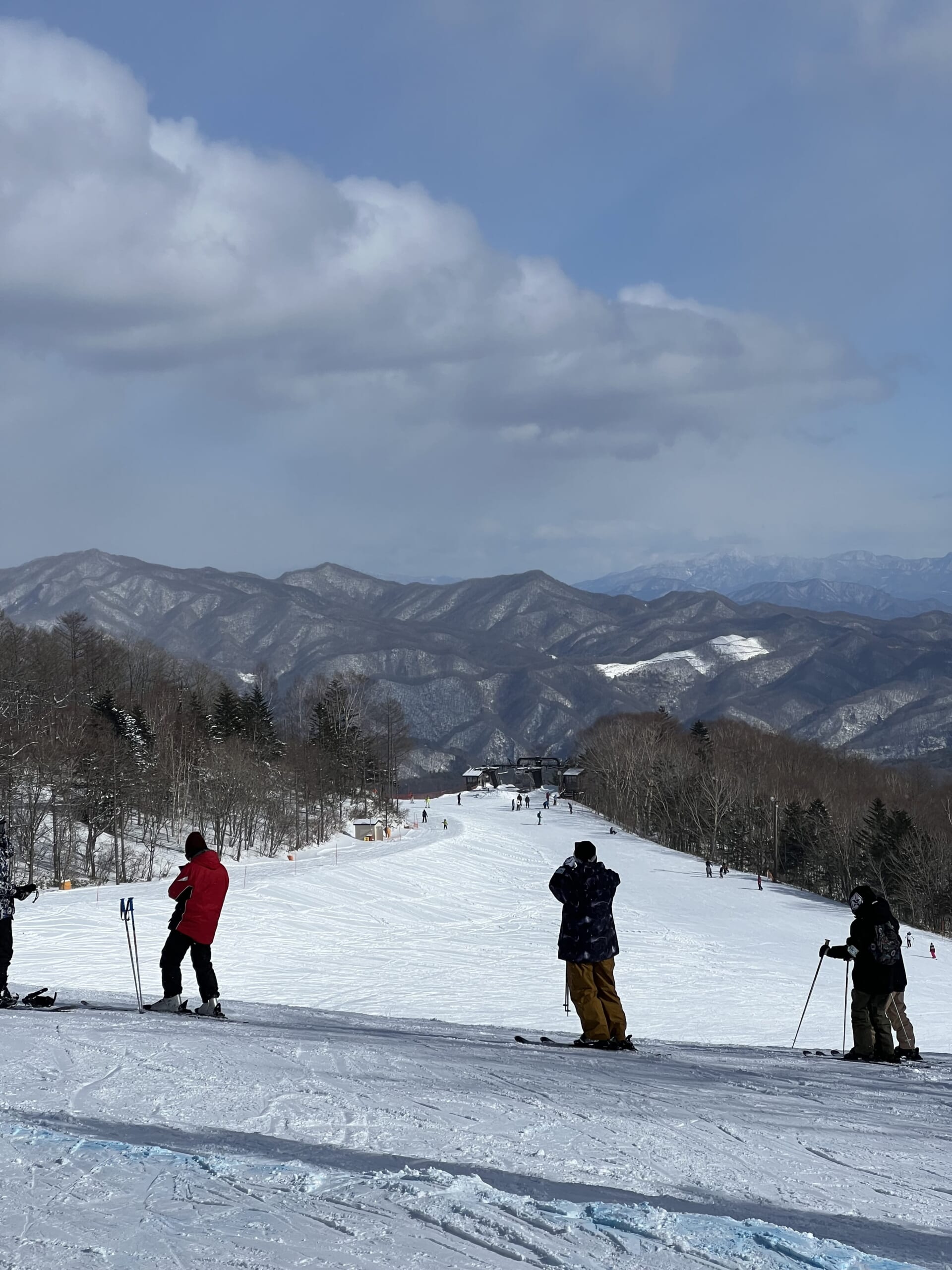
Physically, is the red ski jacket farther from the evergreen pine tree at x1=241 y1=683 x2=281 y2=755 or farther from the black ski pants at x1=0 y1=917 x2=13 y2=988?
the evergreen pine tree at x1=241 y1=683 x2=281 y2=755

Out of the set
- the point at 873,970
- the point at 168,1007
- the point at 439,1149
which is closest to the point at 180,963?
the point at 168,1007

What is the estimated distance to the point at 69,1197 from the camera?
194 inches

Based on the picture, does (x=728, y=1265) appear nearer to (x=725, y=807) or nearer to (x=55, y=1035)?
(x=55, y=1035)

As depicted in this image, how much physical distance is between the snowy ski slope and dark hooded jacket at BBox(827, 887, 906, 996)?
775 centimetres

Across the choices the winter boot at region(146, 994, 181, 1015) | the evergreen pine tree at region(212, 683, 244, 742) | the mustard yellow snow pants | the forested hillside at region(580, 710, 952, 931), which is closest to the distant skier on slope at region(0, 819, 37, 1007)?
the winter boot at region(146, 994, 181, 1015)

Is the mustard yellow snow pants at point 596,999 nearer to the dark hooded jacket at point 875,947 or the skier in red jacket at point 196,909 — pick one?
the dark hooded jacket at point 875,947

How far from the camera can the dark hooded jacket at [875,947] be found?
1133cm

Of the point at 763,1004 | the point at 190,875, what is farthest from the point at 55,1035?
the point at 763,1004

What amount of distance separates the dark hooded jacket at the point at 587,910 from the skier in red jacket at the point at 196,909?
3340 millimetres

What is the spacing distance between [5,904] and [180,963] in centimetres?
190

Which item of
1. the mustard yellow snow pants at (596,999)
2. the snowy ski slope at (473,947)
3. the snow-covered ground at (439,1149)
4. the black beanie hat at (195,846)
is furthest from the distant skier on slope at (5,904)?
the mustard yellow snow pants at (596,999)

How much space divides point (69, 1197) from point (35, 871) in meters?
56.8

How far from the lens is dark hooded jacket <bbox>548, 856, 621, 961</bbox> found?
33.6 feet

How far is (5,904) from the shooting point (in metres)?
11.2
